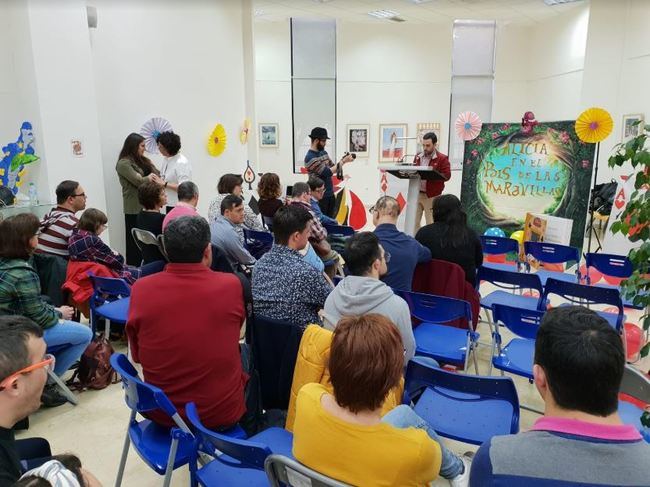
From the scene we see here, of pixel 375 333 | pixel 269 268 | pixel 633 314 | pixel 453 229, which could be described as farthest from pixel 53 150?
pixel 633 314

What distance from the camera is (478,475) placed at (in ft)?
3.51

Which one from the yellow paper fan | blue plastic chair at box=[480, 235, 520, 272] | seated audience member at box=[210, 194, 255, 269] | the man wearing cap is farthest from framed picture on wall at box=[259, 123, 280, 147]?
seated audience member at box=[210, 194, 255, 269]

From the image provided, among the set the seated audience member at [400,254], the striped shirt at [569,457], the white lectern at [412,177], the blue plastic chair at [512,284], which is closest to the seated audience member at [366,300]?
the seated audience member at [400,254]

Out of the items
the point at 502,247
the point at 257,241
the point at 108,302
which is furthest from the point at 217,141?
the point at 502,247

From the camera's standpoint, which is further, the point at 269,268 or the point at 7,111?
the point at 7,111

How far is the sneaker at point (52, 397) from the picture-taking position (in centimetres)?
300

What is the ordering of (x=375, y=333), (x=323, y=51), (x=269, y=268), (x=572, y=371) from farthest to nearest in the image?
(x=323, y=51) → (x=269, y=268) → (x=375, y=333) → (x=572, y=371)

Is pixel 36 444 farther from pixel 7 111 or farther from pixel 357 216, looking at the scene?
pixel 357 216

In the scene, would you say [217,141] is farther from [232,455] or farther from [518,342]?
[232,455]

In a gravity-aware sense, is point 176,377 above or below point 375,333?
below

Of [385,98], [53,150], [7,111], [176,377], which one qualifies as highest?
[385,98]

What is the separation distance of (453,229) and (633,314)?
2.52 meters

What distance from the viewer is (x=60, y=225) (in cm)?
364

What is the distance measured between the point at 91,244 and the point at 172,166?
2.04 meters
